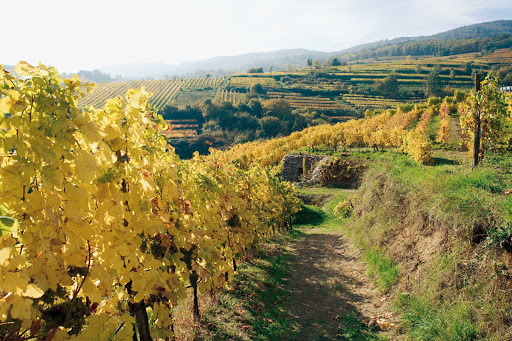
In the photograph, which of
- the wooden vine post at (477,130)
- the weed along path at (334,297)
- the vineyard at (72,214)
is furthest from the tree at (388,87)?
the vineyard at (72,214)

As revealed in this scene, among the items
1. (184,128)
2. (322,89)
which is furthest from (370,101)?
(184,128)

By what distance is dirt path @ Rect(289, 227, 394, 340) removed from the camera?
180 inches

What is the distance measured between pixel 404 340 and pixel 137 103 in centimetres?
430

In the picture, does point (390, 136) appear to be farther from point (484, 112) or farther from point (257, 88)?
point (257, 88)

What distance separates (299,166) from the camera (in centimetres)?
2456

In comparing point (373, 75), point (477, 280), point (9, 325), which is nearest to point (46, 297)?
point (9, 325)

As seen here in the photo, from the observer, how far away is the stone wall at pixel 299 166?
2375 cm

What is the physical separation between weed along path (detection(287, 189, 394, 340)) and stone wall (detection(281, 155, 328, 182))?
46.4 ft

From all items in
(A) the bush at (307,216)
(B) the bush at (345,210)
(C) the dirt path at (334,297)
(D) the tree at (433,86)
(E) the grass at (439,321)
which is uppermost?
(D) the tree at (433,86)

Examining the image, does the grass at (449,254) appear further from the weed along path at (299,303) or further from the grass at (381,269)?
the weed along path at (299,303)

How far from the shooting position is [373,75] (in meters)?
75.4

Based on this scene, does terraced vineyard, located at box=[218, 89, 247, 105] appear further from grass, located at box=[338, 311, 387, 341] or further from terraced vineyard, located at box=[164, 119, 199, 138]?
grass, located at box=[338, 311, 387, 341]

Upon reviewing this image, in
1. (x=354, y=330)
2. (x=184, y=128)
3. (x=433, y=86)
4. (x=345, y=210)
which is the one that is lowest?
(x=345, y=210)

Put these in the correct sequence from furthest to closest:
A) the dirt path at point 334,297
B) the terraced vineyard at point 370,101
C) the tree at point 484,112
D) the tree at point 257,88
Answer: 1. the tree at point 257,88
2. the terraced vineyard at point 370,101
3. the tree at point 484,112
4. the dirt path at point 334,297
